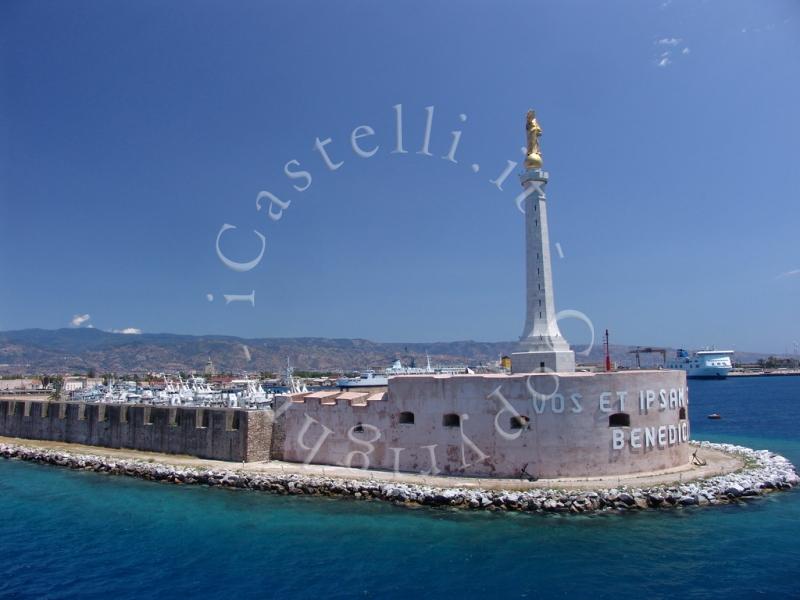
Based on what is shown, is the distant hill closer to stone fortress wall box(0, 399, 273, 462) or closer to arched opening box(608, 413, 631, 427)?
stone fortress wall box(0, 399, 273, 462)

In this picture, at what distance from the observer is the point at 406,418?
1873cm

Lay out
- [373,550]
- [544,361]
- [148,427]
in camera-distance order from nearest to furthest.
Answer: [373,550]
[544,361]
[148,427]

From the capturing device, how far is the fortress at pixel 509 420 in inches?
663

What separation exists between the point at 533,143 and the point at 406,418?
10.4 meters

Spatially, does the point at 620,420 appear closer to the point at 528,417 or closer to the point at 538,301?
the point at 528,417

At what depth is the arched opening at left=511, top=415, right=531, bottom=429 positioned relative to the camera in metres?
17.0

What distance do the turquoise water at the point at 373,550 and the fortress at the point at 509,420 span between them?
9.14 ft

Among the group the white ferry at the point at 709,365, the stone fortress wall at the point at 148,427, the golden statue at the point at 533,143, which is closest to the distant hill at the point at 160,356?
the white ferry at the point at 709,365

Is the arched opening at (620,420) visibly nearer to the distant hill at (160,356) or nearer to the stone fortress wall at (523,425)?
the stone fortress wall at (523,425)

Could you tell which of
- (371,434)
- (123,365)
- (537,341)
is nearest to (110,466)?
(371,434)

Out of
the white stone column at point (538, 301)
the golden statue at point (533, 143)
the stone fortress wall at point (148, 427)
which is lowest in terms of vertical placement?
the stone fortress wall at point (148, 427)

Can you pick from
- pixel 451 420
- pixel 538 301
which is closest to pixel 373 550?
pixel 451 420

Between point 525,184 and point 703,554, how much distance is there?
486 inches

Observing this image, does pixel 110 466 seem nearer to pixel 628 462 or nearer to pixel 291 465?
pixel 291 465
